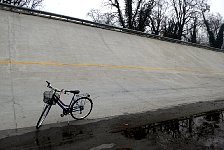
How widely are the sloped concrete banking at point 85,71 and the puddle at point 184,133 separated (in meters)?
1.73

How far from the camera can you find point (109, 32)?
22812mm

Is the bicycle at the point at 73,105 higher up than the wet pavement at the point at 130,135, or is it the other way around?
the bicycle at the point at 73,105

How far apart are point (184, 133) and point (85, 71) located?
24.8 ft

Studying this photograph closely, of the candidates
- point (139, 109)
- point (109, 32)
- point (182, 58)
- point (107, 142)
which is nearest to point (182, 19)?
point (182, 58)

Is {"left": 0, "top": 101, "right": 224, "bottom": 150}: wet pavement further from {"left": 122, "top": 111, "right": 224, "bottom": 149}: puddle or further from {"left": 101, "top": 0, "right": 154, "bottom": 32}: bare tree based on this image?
{"left": 101, "top": 0, "right": 154, "bottom": 32}: bare tree

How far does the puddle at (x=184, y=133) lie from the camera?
6.43 metres

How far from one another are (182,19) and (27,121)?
53.2 meters

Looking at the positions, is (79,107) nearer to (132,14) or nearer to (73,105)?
(73,105)

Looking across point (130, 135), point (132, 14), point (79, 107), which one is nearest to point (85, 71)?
point (79, 107)

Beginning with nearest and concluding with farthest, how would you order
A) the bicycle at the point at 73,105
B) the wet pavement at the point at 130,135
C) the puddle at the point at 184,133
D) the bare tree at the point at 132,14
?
the wet pavement at the point at 130,135
the puddle at the point at 184,133
the bicycle at the point at 73,105
the bare tree at the point at 132,14

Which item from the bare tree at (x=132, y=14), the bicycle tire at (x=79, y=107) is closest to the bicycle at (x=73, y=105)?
the bicycle tire at (x=79, y=107)

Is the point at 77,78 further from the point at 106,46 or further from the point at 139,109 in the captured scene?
the point at 106,46

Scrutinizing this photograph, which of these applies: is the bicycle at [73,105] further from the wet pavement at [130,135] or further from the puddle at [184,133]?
the puddle at [184,133]

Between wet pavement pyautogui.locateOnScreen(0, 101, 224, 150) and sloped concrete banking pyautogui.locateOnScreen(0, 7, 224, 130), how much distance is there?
32.0 inches
